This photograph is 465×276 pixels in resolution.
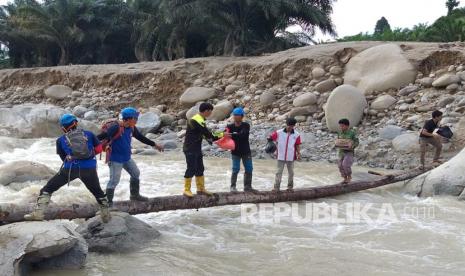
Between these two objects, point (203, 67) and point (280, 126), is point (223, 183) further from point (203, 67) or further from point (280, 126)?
point (203, 67)

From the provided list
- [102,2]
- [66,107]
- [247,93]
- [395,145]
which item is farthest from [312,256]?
[102,2]

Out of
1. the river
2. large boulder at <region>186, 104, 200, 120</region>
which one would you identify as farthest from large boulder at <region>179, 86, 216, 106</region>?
the river

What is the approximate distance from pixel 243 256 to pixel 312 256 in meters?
0.71

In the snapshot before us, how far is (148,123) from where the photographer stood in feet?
51.7

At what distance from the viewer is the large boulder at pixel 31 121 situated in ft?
49.1

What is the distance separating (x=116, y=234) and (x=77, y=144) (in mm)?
1031

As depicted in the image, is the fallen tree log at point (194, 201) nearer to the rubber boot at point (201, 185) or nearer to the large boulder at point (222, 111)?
the rubber boot at point (201, 185)

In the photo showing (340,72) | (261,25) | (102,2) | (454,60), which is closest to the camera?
(454,60)

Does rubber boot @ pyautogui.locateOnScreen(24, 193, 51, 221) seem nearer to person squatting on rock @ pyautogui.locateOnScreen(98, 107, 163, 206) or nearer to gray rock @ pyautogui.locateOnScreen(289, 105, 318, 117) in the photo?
person squatting on rock @ pyautogui.locateOnScreen(98, 107, 163, 206)

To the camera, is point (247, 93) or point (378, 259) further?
point (247, 93)

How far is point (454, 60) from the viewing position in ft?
45.1

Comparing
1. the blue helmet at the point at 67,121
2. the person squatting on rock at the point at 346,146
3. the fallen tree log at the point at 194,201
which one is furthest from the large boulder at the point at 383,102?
the blue helmet at the point at 67,121

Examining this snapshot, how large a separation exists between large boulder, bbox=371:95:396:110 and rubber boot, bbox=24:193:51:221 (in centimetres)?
1010

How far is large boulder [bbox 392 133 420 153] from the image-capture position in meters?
11.0
